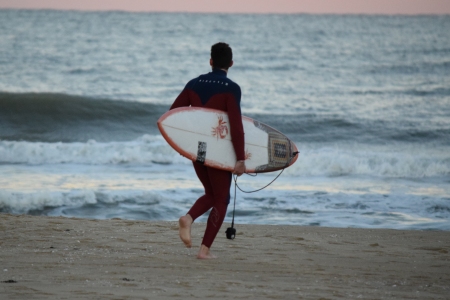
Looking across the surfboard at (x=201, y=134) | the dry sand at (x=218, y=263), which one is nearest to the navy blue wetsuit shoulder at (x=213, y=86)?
the surfboard at (x=201, y=134)

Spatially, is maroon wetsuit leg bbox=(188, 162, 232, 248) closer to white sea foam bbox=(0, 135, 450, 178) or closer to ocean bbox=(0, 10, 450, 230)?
ocean bbox=(0, 10, 450, 230)

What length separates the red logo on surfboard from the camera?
166 inches

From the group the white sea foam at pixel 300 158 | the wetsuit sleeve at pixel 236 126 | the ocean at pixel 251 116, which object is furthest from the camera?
the white sea foam at pixel 300 158

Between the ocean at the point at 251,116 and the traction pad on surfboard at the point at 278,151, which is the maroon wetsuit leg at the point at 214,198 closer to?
the traction pad on surfboard at the point at 278,151

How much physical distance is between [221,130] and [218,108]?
0.16 m

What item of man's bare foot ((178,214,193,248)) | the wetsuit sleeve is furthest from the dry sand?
the wetsuit sleeve

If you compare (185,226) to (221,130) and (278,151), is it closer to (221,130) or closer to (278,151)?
(221,130)

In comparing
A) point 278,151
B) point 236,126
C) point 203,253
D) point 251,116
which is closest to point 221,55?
point 236,126

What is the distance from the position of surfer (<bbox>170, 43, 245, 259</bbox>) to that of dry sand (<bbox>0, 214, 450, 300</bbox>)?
327 mm

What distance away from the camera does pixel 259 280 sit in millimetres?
3816

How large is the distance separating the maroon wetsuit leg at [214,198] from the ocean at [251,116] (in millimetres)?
2625

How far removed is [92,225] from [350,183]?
15.2 feet

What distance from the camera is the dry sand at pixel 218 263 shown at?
354 cm

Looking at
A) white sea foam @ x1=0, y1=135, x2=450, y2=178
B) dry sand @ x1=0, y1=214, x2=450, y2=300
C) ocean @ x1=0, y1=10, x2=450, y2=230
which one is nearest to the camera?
dry sand @ x1=0, y1=214, x2=450, y2=300
